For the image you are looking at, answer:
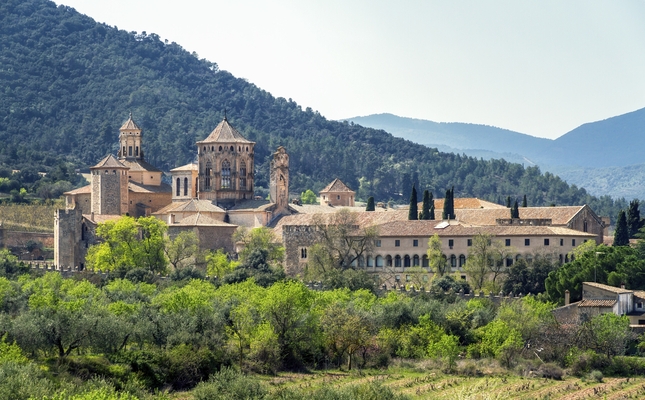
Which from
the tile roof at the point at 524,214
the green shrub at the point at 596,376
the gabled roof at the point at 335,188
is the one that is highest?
the gabled roof at the point at 335,188

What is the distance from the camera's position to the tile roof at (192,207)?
104 metres

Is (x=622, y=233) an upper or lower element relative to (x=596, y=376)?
upper

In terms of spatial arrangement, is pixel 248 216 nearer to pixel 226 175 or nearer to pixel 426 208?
pixel 226 175

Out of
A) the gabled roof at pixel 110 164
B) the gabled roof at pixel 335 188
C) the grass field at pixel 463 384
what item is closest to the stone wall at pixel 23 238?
the gabled roof at pixel 110 164

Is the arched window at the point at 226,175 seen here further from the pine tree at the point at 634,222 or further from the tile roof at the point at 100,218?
the pine tree at the point at 634,222

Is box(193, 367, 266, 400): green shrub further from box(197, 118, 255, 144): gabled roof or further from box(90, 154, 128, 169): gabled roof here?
box(197, 118, 255, 144): gabled roof

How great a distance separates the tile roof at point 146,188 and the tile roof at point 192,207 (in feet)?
11.7

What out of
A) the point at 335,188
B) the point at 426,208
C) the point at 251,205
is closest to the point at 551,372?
the point at 426,208

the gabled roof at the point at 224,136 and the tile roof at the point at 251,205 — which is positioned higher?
the gabled roof at the point at 224,136

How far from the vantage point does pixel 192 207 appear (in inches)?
4094

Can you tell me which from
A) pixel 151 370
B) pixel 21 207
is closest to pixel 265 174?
pixel 21 207

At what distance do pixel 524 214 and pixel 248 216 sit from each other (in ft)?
68.2

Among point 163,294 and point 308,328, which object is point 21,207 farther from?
point 308,328

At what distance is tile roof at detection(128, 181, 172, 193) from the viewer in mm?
110062
